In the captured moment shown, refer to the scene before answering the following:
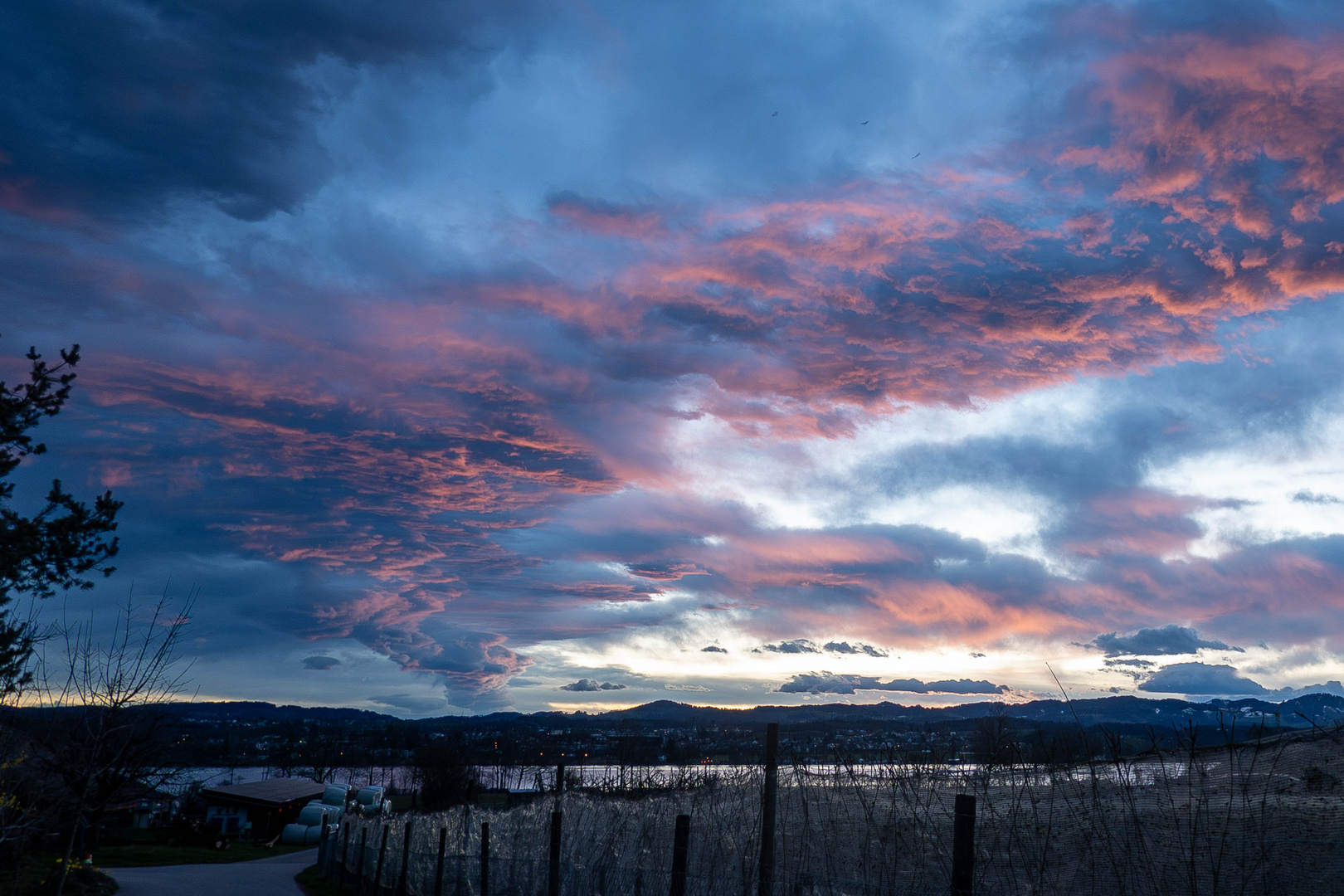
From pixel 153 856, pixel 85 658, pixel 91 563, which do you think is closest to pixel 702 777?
pixel 85 658

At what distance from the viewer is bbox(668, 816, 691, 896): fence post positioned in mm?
9562

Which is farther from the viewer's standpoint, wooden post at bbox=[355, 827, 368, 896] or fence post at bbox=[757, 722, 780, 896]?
wooden post at bbox=[355, 827, 368, 896]

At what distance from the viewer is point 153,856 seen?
46.5 meters

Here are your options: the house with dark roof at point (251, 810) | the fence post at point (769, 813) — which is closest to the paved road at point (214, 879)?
the fence post at point (769, 813)

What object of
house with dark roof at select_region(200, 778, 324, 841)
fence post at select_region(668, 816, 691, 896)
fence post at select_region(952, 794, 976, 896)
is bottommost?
house with dark roof at select_region(200, 778, 324, 841)

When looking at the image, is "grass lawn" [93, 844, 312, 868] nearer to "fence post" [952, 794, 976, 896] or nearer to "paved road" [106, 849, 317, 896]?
"paved road" [106, 849, 317, 896]

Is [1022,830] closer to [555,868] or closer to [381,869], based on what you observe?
[555,868]

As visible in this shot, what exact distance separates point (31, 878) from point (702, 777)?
25.2 m

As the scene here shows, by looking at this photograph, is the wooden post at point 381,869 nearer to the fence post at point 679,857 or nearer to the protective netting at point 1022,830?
the protective netting at point 1022,830

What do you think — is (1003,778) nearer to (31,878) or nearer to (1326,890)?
(1326,890)

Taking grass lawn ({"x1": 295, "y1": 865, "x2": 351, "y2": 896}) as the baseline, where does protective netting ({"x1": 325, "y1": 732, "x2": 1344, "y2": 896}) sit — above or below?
above

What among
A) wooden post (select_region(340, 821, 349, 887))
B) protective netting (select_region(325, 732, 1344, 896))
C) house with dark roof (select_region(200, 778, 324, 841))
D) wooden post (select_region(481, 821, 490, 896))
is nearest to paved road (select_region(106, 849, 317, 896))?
wooden post (select_region(340, 821, 349, 887))

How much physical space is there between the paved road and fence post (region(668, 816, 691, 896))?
23.4 metres

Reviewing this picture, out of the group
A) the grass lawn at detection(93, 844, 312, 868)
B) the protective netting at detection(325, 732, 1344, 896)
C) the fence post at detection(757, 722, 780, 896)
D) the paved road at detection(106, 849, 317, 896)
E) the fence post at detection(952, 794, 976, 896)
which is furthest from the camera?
the grass lawn at detection(93, 844, 312, 868)
